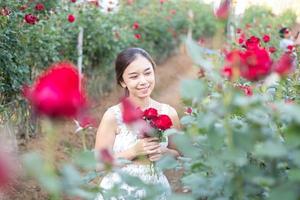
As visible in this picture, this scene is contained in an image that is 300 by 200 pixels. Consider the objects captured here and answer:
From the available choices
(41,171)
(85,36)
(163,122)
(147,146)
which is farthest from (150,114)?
(85,36)

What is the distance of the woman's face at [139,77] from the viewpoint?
2438mm

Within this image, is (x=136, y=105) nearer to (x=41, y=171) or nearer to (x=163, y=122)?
(x=163, y=122)

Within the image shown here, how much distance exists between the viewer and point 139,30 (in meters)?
9.43

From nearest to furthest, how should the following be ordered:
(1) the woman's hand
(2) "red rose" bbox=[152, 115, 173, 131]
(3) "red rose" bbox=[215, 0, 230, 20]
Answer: (3) "red rose" bbox=[215, 0, 230, 20] → (2) "red rose" bbox=[152, 115, 173, 131] → (1) the woman's hand

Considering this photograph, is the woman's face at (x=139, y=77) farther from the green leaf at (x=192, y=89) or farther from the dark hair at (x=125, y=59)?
the green leaf at (x=192, y=89)

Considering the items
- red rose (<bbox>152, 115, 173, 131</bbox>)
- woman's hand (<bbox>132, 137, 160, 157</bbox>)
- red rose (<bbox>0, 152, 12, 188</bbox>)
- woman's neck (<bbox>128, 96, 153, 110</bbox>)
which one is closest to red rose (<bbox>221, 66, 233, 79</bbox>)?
red rose (<bbox>0, 152, 12, 188</bbox>)

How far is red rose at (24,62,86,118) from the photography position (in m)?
0.90

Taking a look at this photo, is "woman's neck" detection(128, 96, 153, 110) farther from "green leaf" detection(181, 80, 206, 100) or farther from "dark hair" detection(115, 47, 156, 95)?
"green leaf" detection(181, 80, 206, 100)

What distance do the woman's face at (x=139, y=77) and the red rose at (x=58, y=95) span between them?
1.48 m

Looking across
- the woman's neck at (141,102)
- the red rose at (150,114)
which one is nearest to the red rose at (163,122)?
the red rose at (150,114)

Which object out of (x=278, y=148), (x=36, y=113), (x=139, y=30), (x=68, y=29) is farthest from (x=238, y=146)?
(x=139, y=30)

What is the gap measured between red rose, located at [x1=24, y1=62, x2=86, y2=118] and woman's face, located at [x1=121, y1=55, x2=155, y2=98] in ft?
4.86

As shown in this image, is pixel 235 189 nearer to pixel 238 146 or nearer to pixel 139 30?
pixel 238 146

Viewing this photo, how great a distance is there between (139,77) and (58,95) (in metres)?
1.55
